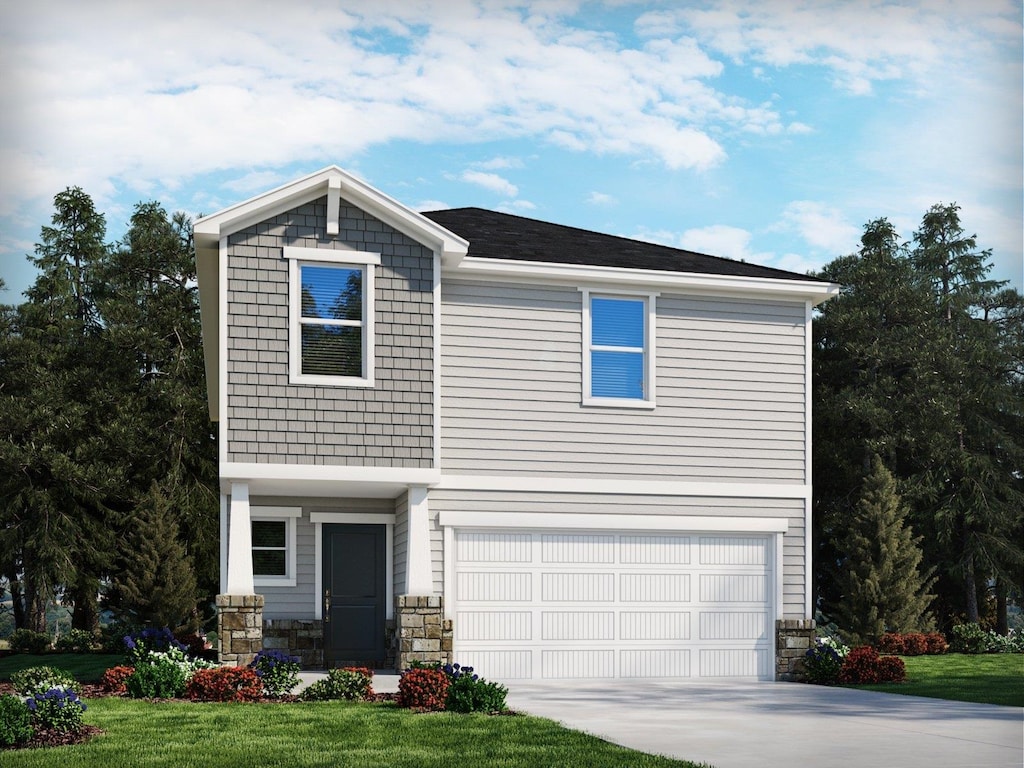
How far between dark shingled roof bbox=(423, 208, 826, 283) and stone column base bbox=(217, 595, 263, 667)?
19.1 feet

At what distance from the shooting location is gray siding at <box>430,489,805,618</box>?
17.0 meters

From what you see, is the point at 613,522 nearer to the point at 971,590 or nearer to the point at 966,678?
the point at 966,678

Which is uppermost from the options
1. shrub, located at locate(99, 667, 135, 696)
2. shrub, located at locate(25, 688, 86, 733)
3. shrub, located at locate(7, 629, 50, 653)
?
shrub, located at locate(25, 688, 86, 733)

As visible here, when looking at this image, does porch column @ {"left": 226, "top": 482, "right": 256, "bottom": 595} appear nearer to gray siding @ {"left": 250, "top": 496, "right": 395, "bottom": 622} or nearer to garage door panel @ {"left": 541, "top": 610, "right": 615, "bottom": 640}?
gray siding @ {"left": 250, "top": 496, "right": 395, "bottom": 622}

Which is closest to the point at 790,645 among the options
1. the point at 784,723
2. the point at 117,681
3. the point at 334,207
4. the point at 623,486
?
the point at 623,486

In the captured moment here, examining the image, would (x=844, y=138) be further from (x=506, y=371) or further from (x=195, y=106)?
(x=506, y=371)

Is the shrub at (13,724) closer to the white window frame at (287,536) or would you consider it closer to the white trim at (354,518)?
the white window frame at (287,536)

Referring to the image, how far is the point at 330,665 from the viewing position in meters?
18.2

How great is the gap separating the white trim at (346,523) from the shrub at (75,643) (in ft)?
34.4

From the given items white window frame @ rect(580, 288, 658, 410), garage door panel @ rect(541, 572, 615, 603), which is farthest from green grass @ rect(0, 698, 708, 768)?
white window frame @ rect(580, 288, 658, 410)

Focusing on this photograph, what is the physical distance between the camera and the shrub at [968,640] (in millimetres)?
25141

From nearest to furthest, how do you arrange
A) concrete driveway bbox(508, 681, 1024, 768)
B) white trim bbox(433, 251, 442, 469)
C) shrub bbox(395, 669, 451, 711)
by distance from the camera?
concrete driveway bbox(508, 681, 1024, 768) < shrub bbox(395, 669, 451, 711) < white trim bbox(433, 251, 442, 469)

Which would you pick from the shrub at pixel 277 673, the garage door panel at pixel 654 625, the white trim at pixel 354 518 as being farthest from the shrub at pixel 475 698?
the white trim at pixel 354 518

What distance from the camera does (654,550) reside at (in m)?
17.8
